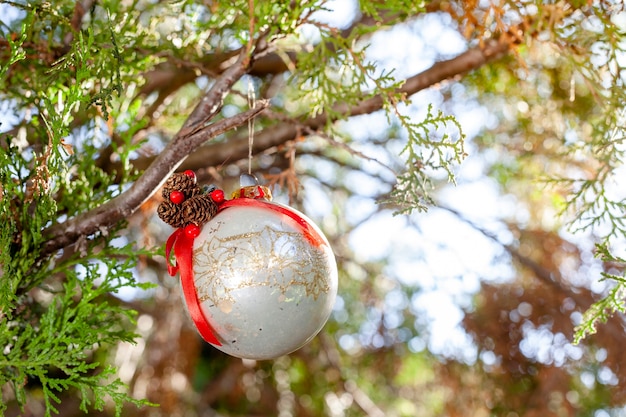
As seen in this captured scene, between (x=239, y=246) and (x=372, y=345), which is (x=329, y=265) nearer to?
(x=239, y=246)

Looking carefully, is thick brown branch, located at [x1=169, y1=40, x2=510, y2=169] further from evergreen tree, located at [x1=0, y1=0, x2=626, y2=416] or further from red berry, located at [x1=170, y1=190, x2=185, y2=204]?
red berry, located at [x1=170, y1=190, x2=185, y2=204]

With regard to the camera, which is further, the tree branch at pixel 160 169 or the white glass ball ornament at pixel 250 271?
the tree branch at pixel 160 169

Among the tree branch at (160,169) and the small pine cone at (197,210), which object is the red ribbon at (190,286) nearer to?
the small pine cone at (197,210)

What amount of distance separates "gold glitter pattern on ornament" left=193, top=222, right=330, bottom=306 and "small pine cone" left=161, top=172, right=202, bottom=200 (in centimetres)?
11

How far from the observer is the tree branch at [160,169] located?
1.14 meters

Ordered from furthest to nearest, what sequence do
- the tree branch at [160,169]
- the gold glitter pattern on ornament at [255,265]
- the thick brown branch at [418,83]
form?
the thick brown branch at [418,83] < the tree branch at [160,169] < the gold glitter pattern on ornament at [255,265]

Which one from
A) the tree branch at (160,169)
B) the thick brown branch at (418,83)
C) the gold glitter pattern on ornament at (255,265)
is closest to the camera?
the gold glitter pattern on ornament at (255,265)

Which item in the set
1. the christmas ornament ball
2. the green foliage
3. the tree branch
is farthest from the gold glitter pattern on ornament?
the green foliage

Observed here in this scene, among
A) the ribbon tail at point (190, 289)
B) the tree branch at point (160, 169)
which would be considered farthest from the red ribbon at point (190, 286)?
the tree branch at point (160, 169)

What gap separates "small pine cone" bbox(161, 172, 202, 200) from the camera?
1074mm

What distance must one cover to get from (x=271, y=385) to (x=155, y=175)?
2.29m

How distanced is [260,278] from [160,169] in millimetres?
324

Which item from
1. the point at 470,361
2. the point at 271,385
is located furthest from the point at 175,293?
the point at 470,361

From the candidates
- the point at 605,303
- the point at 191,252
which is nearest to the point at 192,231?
the point at 191,252
